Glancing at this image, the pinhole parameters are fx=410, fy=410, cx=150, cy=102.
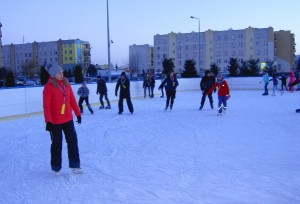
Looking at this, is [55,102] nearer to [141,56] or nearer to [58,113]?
[58,113]

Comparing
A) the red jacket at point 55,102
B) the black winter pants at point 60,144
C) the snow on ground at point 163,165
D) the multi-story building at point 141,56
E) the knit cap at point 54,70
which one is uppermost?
the multi-story building at point 141,56

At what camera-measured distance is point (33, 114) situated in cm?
1323

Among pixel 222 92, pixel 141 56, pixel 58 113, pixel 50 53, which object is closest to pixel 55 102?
pixel 58 113

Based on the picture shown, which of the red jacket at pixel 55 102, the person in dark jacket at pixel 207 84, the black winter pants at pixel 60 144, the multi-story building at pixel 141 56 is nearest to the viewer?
the red jacket at pixel 55 102

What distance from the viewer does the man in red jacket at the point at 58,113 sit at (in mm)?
4906

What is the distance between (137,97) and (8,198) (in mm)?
17065

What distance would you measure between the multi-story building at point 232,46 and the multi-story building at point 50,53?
20.2m

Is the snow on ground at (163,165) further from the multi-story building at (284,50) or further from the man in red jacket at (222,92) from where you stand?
the multi-story building at (284,50)

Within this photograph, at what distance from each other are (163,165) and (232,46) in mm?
73689

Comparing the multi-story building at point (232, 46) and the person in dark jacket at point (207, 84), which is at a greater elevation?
the multi-story building at point (232, 46)

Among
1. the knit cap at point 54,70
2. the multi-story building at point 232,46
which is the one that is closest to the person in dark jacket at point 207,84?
the knit cap at point 54,70

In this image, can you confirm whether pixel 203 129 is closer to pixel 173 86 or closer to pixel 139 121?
pixel 139 121

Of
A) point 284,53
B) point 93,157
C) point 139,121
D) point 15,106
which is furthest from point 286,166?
point 284,53

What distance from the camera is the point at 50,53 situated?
313 ft
